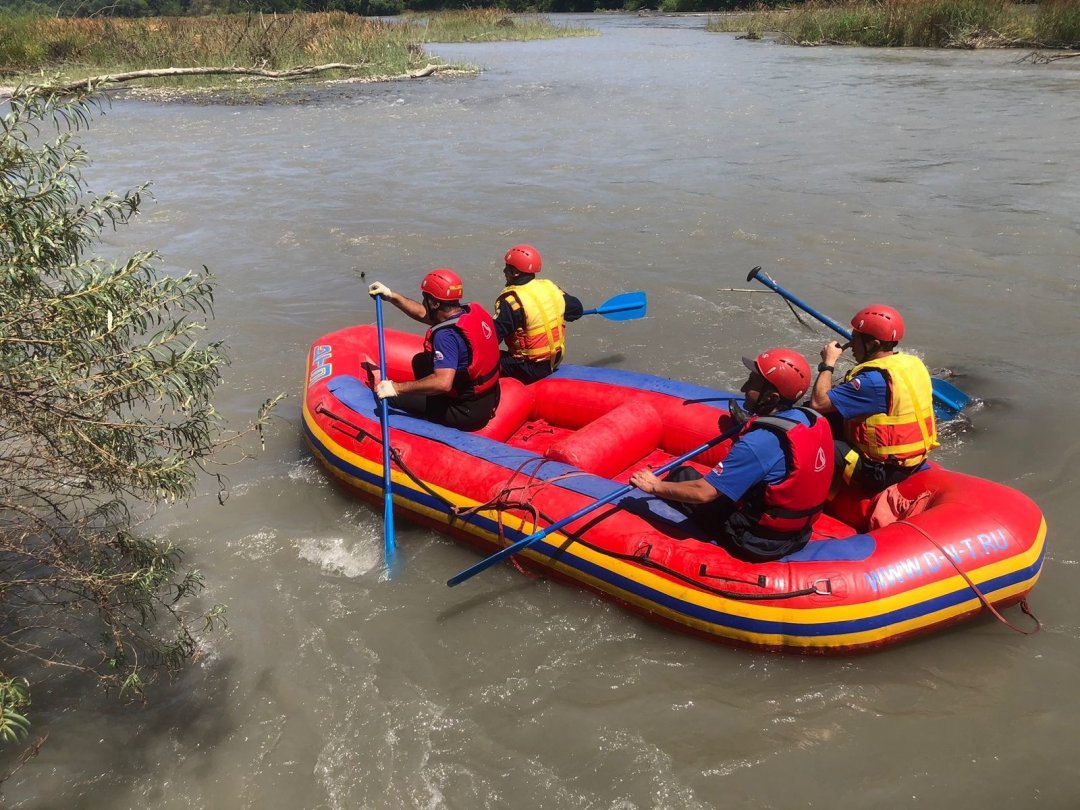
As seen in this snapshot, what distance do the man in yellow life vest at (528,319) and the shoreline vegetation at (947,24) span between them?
1928cm

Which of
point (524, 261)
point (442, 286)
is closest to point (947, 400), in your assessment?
point (524, 261)

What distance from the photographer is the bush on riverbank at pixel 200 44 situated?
20.0m

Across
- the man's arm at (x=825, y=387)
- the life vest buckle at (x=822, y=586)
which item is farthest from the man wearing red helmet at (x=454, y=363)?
the life vest buckle at (x=822, y=586)

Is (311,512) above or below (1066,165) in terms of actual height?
below

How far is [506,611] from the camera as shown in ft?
13.4

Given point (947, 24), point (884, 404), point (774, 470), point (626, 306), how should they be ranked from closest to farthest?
1. point (774, 470)
2. point (884, 404)
3. point (626, 306)
4. point (947, 24)

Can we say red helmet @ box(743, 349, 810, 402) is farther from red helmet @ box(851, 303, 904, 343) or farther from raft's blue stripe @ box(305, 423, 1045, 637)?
raft's blue stripe @ box(305, 423, 1045, 637)

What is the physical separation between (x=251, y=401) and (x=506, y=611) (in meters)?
3.30

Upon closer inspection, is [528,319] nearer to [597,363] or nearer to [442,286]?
[442,286]

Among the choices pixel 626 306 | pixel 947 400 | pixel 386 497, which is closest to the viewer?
pixel 386 497

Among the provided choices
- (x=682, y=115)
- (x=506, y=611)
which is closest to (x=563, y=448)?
(x=506, y=611)

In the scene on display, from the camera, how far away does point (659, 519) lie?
12.8 feet

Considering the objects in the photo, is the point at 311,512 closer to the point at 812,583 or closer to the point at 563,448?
the point at 563,448

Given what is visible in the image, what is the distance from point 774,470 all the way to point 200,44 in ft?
70.8
